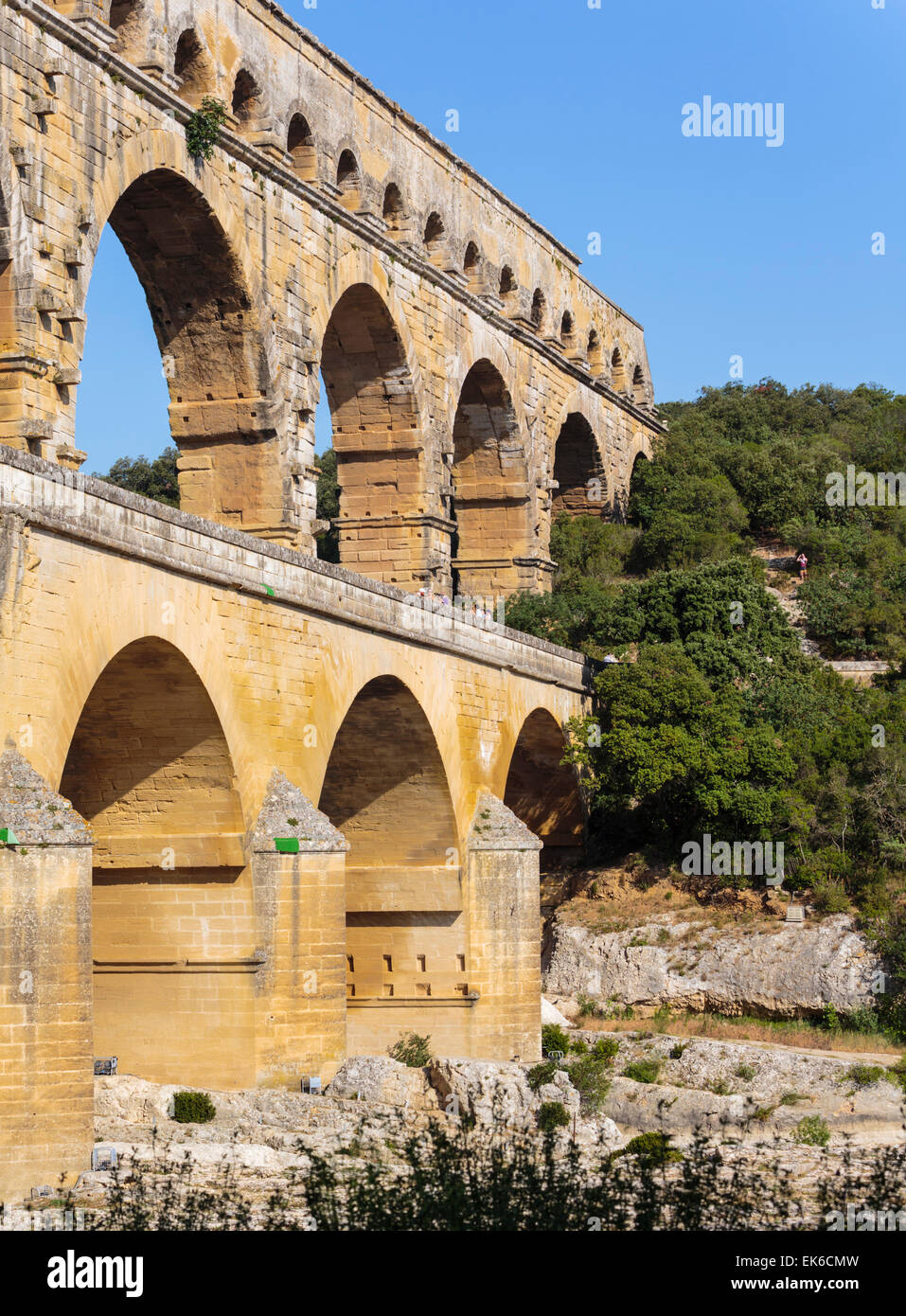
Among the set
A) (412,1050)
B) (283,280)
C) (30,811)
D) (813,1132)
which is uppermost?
(283,280)

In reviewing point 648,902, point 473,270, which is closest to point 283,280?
point 473,270

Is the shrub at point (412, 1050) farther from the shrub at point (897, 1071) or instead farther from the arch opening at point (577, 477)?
the arch opening at point (577, 477)

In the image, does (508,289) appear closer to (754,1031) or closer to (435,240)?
(435,240)

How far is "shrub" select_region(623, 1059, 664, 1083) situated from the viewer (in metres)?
27.3

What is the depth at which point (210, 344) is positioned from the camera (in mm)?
27625

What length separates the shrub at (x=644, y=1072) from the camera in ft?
89.7

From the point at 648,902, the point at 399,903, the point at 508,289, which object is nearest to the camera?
the point at 399,903

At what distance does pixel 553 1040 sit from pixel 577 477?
68.8ft

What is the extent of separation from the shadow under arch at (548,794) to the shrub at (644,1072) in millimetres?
6822

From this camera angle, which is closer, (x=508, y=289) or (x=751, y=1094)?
(x=751, y=1094)

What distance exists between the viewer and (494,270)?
38125mm

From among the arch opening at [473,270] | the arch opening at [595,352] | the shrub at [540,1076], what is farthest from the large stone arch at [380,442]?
the arch opening at [595,352]

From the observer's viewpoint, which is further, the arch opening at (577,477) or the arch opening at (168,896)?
the arch opening at (577,477)
